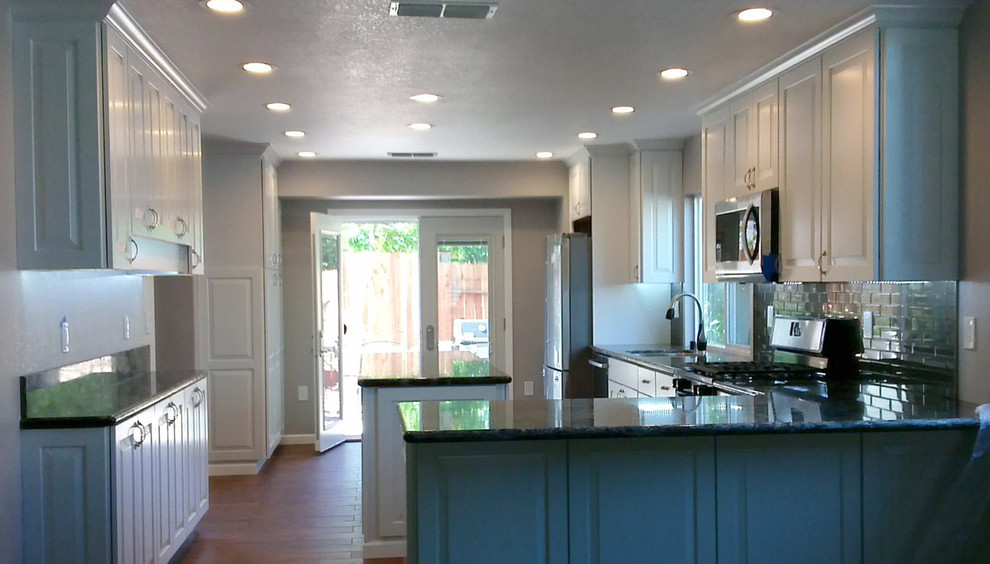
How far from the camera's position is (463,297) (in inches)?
279

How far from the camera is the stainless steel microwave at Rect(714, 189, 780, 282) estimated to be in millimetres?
Result: 3680

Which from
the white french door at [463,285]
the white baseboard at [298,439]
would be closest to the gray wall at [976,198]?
the white french door at [463,285]

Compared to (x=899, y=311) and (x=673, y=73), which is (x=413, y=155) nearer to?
(x=673, y=73)

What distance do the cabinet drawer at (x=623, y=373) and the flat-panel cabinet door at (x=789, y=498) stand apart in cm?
241

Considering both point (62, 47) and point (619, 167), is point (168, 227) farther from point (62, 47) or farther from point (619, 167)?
point (619, 167)

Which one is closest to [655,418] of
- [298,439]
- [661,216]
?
[661,216]

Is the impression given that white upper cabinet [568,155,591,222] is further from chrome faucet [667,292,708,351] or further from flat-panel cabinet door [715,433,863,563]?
flat-panel cabinet door [715,433,863,563]

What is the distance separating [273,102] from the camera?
4.27 meters

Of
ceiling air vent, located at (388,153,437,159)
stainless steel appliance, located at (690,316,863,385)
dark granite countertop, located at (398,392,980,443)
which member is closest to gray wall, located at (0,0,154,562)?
dark granite countertop, located at (398,392,980,443)

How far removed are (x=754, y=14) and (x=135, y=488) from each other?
295cm

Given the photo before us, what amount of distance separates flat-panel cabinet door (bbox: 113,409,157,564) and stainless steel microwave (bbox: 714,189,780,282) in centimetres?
279

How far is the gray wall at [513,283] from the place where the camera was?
678cm

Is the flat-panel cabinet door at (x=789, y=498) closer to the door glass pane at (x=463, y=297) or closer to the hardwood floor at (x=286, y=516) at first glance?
the hardwood floor at (x=286, y=516)

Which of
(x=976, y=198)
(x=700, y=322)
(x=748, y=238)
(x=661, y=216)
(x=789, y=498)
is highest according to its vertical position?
(x=661, y=216)
